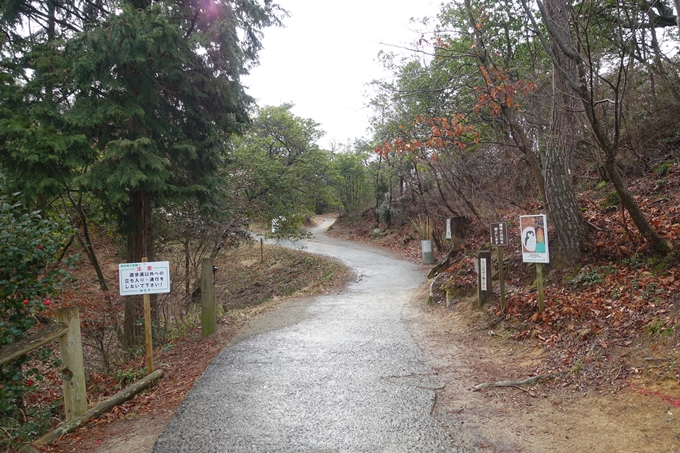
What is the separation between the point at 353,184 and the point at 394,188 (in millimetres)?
7449

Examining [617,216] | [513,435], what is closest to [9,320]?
[513,435]

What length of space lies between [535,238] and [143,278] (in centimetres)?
544

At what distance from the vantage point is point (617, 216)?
7391 millimetres

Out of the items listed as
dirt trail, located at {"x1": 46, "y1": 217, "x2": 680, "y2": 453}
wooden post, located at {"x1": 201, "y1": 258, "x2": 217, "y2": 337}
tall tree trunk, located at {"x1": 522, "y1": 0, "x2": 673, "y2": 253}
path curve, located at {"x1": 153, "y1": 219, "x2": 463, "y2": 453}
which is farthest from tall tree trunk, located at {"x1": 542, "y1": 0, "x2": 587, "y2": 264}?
A: wooden post, located at {"x1": 201, "y1": 258, "x2": 217, "y2": 337}

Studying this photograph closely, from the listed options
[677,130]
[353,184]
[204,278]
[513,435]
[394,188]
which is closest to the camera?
[513,435]

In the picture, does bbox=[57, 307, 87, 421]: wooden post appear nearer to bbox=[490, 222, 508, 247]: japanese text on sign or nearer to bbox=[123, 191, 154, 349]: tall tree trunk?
bbox=[123, 191, 154, 349]: tall tree trunk

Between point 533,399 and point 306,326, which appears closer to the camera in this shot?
point 533,399

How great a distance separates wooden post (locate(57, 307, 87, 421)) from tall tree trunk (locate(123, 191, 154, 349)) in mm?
3612

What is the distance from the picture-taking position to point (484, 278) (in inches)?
298

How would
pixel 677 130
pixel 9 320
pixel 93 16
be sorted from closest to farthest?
1. pixel 9 320
2. pixel 93 16
3. pixel 677 130

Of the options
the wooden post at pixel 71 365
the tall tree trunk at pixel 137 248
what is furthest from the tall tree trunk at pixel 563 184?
the tall tree trunk at pixel 137 248

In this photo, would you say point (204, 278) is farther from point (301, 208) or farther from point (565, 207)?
point (301, 208)

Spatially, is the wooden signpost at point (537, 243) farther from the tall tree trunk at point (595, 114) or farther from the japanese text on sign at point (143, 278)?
the japanese text on sign at point (143, 278)

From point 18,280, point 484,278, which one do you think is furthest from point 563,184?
point 18,280
